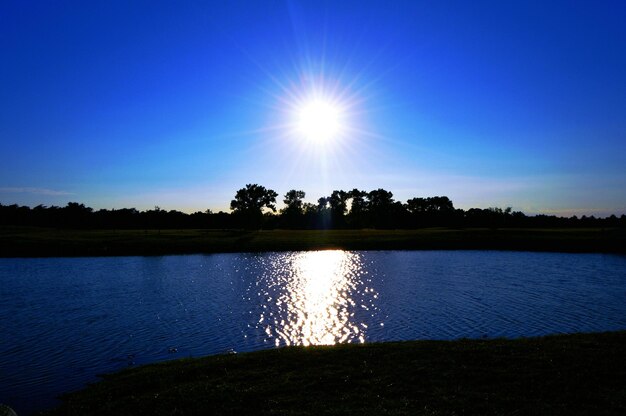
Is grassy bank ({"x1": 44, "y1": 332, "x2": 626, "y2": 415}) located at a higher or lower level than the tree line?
lower

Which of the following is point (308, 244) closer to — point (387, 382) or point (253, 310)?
point (253, 310)

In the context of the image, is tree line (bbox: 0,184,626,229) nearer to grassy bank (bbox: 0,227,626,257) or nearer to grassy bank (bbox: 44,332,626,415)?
grassy bank (bbox: 0,227,626,257)

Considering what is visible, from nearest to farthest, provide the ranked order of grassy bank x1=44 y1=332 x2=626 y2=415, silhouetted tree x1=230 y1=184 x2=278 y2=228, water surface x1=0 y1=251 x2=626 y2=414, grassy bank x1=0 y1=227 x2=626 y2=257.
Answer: grassy bank x1=44 y1=332 x2=626 y2=415
water surface x1=0 y1=251 x2=626 y2=414
grassy bank x1=0 y1=227 x2=626 y2=257
silhouetted tree x1=230 y1=184 x2=278 y2=228

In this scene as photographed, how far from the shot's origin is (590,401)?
12.4 metres

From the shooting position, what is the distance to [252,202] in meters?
158

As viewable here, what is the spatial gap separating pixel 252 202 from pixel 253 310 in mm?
126187

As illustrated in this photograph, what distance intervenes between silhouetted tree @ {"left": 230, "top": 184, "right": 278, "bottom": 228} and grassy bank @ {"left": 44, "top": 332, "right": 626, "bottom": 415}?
130205 mm

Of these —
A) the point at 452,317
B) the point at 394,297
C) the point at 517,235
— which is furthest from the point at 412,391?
the point at 517,235

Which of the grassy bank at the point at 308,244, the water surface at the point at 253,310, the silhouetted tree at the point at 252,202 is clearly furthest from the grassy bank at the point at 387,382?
the silhouetted tree at the point at 252,202

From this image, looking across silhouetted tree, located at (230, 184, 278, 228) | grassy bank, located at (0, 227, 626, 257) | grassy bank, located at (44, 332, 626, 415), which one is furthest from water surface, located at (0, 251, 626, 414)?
silhouetted tree, located at (230, 184, 278, 228)

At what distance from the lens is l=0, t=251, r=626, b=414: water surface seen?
2261cm

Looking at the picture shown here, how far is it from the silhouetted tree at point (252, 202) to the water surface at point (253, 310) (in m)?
87.8

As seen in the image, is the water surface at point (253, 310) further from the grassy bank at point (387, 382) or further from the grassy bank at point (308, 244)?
the grassy bank at point (308, 244)

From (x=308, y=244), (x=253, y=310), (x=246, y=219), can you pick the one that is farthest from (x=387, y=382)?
(x=246, y=219)
